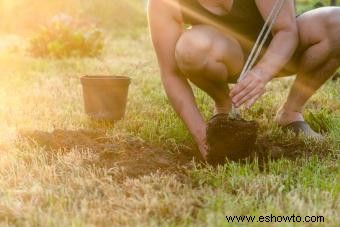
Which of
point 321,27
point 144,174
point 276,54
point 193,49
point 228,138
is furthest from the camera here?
point 321,27

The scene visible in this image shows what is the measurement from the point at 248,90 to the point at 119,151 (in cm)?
78

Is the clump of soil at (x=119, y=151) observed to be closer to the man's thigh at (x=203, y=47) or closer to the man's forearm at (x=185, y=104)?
the man's forearm at (x=185, y=104)

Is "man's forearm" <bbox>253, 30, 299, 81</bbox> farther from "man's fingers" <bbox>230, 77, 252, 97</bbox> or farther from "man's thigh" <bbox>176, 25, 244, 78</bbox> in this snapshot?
"man's thigh" <bbox>176, 25, 244, 78</bbox>

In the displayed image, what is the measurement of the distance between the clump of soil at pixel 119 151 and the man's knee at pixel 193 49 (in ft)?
1.67

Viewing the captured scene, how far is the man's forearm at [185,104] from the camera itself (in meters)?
2.96

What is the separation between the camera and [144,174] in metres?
2.60

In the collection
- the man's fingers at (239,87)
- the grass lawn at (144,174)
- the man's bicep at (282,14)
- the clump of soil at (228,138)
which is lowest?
the grass lawn at (144,174)

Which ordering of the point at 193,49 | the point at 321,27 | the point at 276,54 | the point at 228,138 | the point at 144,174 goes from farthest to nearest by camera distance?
the point at 321,27 → the point at 193,49 → the point at 276,54 → the point at 228,138 → the point at 144,174

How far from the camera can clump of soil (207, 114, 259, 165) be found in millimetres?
2682

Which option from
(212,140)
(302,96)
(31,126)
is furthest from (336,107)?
(31,126)

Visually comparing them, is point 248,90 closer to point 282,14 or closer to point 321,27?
point 282,14

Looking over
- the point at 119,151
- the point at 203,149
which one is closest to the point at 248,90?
the point at 203,149

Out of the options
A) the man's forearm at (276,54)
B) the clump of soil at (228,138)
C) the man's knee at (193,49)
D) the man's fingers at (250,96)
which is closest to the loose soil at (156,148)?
the clump of soil at (228,138)

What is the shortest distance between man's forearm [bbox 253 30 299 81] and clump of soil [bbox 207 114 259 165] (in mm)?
289
